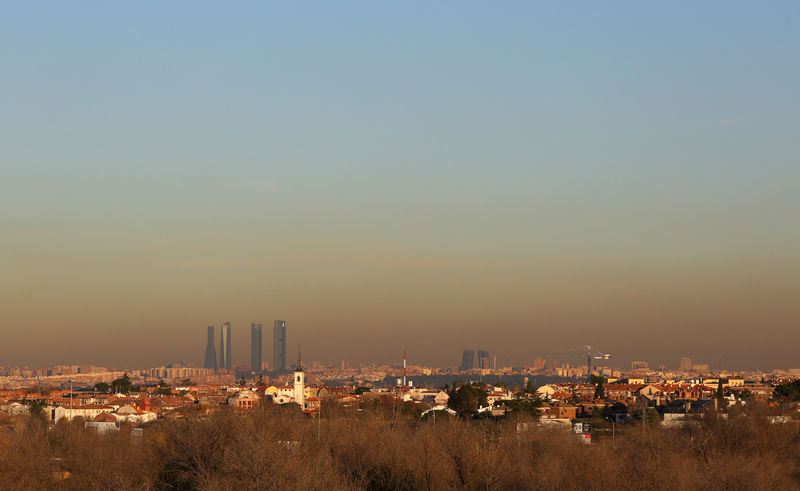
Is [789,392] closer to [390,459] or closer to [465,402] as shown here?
[465,402]

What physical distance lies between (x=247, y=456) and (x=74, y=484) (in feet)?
36.9

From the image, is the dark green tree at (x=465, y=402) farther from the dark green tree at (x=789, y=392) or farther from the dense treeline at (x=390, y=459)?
the dense treeline at (x=390, y=459)

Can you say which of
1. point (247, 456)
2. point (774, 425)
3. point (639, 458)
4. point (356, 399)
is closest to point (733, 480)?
point (639, 458)

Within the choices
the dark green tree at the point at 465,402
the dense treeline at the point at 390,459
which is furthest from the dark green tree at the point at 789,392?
the dense treeline at the point at 390,459

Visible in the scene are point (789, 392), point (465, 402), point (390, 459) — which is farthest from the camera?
point (465, 402)

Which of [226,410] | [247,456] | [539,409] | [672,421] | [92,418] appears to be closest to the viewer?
[247,456]

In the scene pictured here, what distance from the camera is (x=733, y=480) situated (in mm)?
27969

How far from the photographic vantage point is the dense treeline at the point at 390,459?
28406mm

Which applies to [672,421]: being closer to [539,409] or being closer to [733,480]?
[539,409]

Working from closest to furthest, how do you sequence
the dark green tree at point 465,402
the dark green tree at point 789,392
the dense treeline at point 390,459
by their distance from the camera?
the dense treeline at point 390,459 → the dark green tree at point 789,392 → the dark green tree at point 465,402

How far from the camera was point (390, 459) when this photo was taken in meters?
34.3

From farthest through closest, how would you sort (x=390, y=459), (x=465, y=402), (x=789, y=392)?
1. (x=465, y=402)
2. (x=789, y=392)
3. (x=390, y=459)

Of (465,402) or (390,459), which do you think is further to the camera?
(465,402)

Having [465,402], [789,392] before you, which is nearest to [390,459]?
[465,402]
